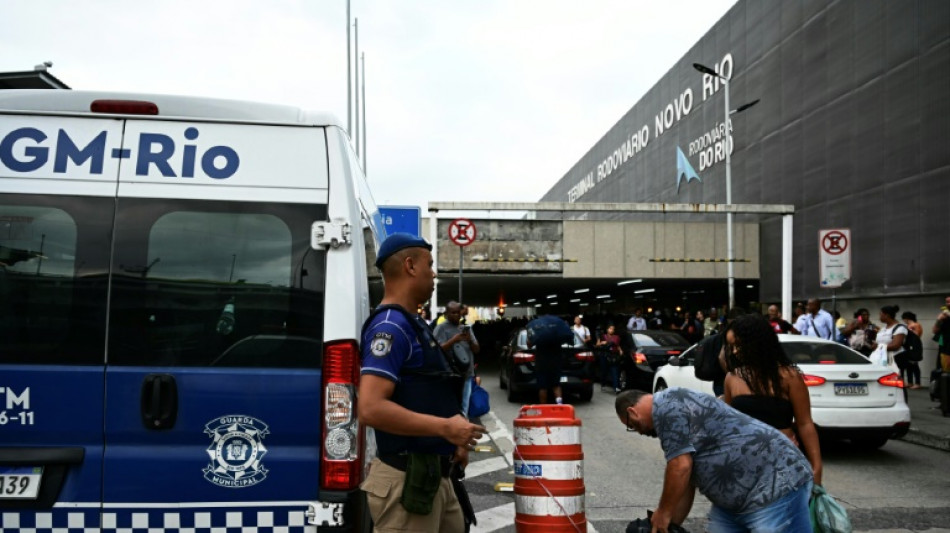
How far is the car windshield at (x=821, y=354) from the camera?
31.4ft

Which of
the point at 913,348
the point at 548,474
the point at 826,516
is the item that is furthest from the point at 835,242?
the point at 826,516

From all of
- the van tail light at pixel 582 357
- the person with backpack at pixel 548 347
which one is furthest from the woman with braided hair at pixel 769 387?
the van tail light at pixel 582 357

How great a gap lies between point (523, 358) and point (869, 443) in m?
6.34

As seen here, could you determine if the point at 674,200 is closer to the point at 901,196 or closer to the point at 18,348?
the point at 901,196

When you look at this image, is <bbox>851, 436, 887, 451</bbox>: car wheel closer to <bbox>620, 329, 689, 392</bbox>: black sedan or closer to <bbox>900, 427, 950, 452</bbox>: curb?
<bbox>900, 427, 950, 452</bbox>: curb

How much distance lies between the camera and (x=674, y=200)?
37.3 m

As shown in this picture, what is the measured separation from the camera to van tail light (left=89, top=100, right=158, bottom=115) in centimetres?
359

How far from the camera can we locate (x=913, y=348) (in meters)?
14.8

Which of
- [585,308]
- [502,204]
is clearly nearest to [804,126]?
[502,204]

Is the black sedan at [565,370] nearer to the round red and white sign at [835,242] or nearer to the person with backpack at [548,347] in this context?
the person with backpack at [548,347]

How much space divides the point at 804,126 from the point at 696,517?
19.5 m

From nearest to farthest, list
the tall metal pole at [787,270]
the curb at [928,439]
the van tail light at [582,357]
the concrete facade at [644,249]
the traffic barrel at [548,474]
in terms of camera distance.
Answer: the traffic barrel at [548,474], the curb at [928,439], the van tail light at [582,357], the tall metal pole at [787,270], the concrete facade at [644,249]

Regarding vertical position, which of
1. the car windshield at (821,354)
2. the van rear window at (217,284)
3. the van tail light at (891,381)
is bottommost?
the van tail light at (891,381)

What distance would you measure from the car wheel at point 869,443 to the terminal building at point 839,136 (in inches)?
325
